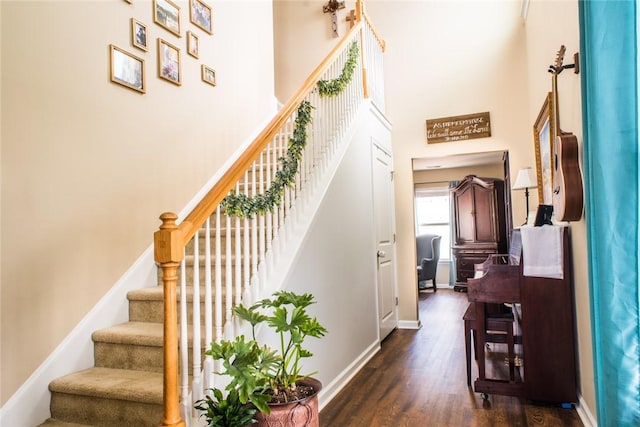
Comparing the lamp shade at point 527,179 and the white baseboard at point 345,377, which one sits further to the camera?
the lamp shade at point 527,179

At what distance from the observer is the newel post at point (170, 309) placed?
1527 mm

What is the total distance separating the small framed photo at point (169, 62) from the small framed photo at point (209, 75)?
32 cm

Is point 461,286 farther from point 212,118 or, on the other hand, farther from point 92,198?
point 92,198

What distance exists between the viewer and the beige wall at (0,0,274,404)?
2.03m

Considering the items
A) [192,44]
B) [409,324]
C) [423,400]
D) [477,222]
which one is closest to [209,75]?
[192,44]

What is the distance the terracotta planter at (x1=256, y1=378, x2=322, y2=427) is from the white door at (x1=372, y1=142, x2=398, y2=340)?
243 centimetres

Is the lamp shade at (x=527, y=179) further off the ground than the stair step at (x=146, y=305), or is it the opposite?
the lamp shade at (x=527, y=179)

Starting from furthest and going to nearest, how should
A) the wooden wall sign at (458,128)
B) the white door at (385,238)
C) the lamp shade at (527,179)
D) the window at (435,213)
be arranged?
the window at (435,213) < the wooden wall sign at (458,128) < the white door at (385,238) < the lamp shade at (527,179)

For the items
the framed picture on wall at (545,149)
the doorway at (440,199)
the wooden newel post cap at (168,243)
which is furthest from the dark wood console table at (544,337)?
the doorway at (440,199)

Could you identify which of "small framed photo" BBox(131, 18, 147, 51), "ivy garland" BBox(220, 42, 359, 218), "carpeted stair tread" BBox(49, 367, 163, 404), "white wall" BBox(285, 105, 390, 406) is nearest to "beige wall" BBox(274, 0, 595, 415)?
"white wall" BBox(285, 105, 390, 406)

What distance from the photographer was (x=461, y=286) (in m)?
7.42

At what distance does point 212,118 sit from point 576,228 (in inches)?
117

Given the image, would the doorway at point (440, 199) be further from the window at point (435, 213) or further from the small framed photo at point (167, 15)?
the small framed photo at point (167, 15)

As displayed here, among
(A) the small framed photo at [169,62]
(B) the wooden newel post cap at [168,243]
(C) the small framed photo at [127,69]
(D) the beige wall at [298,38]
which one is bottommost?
(B) the wooden newel post cap at [168,243]
